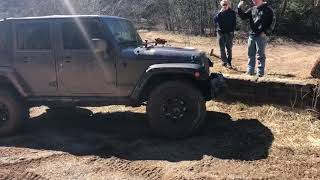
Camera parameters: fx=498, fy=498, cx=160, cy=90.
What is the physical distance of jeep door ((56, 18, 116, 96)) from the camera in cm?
691

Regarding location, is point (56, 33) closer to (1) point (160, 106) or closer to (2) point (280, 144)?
(1) point (160, 106)

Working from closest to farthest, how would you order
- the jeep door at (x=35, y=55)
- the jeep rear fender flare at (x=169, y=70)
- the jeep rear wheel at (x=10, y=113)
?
the jeep rear fender flare at (x=169, y=70), the jeep door at (x=35, y=55), the jeep rear wheel at (x=10, y=113)

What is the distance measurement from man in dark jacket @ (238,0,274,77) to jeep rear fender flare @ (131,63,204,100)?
2.82 metres

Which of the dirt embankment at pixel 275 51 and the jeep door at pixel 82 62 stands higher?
the jeep door at pixel 82 62

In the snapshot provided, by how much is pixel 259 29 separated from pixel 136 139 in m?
3.65

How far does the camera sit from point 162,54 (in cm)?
675

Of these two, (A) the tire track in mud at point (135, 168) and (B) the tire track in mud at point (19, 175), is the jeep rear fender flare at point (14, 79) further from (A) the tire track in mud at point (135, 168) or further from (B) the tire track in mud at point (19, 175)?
(A) the tire track in mud at point (135, 168)

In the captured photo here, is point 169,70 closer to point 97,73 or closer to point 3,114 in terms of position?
point 97,73

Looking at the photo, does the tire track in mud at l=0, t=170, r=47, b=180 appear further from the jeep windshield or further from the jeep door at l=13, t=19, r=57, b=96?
the jeep windshield

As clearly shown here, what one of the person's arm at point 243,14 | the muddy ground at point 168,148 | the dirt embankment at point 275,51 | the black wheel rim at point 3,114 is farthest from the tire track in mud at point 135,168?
the dirt embankment at point 275,51

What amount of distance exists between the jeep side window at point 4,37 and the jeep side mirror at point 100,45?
1401 mm

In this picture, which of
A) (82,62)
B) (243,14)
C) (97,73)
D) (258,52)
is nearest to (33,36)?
(82,62)

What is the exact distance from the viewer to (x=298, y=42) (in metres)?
19.2

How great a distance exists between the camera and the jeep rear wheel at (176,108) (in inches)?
264
